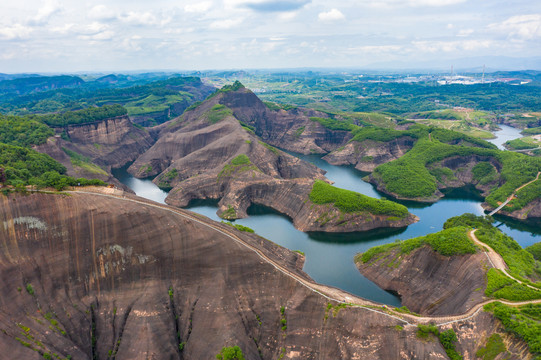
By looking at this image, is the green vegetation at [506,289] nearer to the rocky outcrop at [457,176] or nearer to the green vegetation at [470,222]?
the green vegetation at [470,222]

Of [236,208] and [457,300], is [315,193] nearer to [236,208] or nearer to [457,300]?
[236,208]

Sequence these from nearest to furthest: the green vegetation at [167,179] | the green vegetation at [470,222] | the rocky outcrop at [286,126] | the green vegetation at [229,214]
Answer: the green vegetation at [470,222]
the green vegetation at [229,214]
the green vegetation at [167,179]
the rocky outcrop at [286,126]

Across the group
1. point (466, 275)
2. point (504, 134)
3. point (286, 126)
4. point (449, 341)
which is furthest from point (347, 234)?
point (504, 134)

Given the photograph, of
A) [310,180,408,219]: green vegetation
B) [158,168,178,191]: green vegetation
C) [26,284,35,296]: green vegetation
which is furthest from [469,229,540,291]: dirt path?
[158,168,178,191]: green vegetation

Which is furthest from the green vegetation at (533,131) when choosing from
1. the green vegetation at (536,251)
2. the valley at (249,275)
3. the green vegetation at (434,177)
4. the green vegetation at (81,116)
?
the green vegetation at (81,116)

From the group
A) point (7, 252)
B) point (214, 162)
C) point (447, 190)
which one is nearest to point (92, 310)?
point (7, 252)

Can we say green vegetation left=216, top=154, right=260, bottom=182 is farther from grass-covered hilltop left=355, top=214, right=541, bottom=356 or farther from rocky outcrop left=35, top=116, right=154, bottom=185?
grass-covered hilltop left=355, top=214, right=541, bottom=356
